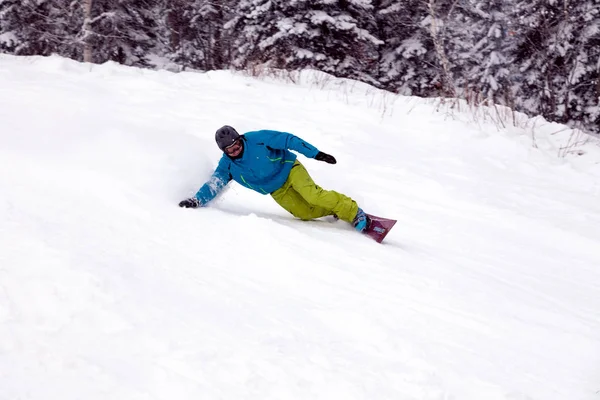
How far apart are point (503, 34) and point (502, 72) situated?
109 cm

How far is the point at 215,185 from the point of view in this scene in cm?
450

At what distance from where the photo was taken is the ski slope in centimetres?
208

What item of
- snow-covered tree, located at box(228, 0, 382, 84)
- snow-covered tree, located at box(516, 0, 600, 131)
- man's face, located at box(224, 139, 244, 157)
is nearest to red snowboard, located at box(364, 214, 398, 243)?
man's face, located at box(224, 139, 244, 157)

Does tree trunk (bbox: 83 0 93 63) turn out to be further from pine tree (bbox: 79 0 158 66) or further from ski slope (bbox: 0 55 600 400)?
ski slope (bbox: 0 55 600 400)

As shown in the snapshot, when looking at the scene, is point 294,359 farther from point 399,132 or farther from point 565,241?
point 399,132

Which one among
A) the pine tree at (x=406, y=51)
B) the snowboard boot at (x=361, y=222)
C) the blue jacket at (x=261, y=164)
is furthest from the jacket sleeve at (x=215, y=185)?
the pine tree at (x=406, y=51)

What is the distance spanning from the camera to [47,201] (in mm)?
3684

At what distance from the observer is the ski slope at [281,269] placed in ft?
6.84

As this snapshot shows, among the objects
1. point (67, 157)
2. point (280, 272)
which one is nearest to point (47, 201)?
point (67, 157)

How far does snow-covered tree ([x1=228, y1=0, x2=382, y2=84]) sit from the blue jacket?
8.00 m

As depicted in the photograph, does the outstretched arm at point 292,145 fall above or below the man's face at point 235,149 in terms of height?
above

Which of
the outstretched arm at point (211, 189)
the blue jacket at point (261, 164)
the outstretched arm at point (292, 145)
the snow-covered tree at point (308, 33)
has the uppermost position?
the snow-covered tree at point (308, 33)

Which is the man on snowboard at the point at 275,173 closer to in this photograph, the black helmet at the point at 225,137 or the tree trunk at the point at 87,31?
the black helmet at the point at 225,137

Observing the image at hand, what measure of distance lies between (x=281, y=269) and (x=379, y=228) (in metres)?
1.44
